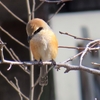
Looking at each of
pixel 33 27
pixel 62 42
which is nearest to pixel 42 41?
pixel 33 27

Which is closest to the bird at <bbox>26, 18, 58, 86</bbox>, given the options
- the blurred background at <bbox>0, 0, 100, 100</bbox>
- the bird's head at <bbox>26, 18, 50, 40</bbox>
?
the bird's head at <bbox>26, 18, 50, 40</bbox>

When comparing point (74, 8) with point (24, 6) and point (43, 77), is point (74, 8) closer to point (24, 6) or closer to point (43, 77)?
point (24, 6)

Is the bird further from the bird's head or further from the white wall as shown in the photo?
the white wall

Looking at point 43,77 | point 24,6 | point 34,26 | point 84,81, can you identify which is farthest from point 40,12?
point 34,26

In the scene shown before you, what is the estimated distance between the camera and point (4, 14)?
14.2 feet

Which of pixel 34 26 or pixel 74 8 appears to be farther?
pixel 74 8

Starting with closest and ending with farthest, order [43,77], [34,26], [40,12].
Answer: [34,26] < [43,77] < [40,12]

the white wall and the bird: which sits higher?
the bird

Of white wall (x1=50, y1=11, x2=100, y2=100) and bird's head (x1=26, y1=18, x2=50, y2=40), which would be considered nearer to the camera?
bird's head (x1=26, y1=18, x2=50, y2=40)

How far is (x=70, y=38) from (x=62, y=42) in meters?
0.11

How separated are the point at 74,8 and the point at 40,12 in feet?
1.38

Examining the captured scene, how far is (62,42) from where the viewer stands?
4387 mm

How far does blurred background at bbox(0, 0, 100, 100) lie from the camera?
4.32m

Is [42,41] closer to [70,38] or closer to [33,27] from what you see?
[33,27]
